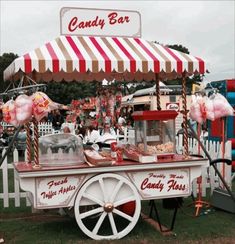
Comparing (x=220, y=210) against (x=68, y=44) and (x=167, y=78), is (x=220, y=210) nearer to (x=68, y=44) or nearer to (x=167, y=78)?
(x=167, y=78)

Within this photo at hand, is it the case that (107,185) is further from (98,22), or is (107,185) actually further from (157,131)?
(98,22)

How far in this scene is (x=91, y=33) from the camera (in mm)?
5719

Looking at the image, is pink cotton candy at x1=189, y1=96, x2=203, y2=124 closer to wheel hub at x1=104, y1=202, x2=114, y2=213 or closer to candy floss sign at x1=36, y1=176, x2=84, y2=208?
wheel hub at x1=104, y1=202, x2=114, y2=213

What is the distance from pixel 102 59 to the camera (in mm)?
5074

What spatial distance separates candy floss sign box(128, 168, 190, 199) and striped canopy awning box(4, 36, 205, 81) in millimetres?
1346

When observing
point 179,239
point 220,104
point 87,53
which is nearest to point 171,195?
point 179,239

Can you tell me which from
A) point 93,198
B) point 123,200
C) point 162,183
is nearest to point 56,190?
point 93,198

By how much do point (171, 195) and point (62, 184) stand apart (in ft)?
4.84

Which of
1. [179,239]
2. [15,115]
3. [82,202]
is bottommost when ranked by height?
[179,239]

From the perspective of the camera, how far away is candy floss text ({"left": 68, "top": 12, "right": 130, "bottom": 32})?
221 inches

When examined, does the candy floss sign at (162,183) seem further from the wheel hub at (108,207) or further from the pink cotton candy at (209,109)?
the pink cotton candy at (209,109)

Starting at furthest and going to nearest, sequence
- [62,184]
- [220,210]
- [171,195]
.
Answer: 1. [220,210]
2. [171,195]
3. [62,184]

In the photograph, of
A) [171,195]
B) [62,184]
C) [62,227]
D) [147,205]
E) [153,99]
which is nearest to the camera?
[62,184]

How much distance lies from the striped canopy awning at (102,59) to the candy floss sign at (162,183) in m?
1.35
